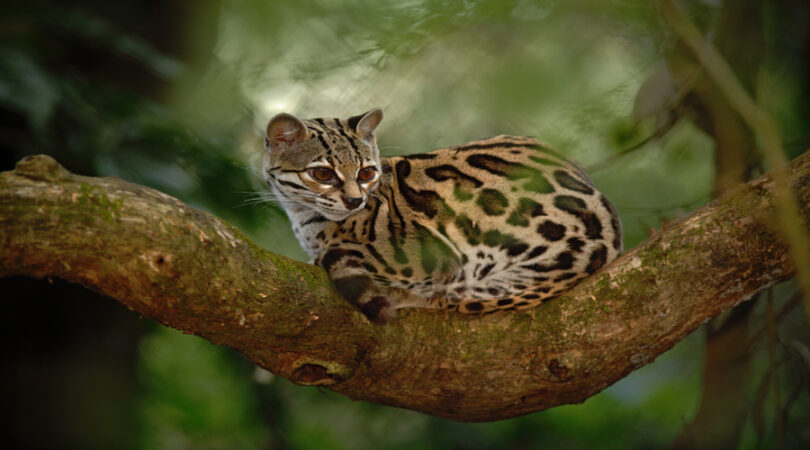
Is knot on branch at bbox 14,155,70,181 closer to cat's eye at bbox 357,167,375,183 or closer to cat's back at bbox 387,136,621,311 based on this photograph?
cat's eye at bbox 357,167,375,183

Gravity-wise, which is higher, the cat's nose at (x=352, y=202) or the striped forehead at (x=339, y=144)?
the striped forehead at (x=339, y=144)

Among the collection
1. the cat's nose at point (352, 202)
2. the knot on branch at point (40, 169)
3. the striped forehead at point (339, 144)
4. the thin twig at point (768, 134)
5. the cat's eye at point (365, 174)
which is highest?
the striped forehead at point (339, 144)

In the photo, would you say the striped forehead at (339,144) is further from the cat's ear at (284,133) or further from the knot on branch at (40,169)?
the knot on branch at (40,169)

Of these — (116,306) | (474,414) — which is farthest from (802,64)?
(116,306)

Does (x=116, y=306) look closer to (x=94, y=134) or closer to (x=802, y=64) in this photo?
(x=94, y=134)

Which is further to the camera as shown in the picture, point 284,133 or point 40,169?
point 284,133

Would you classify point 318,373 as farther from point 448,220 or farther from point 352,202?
Answer: point 448,220

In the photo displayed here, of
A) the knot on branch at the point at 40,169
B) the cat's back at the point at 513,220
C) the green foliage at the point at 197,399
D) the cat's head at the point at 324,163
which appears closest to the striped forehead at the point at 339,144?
the cat's head at the point at 324,163

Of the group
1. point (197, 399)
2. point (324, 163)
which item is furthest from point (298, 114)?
point (197, 399)
